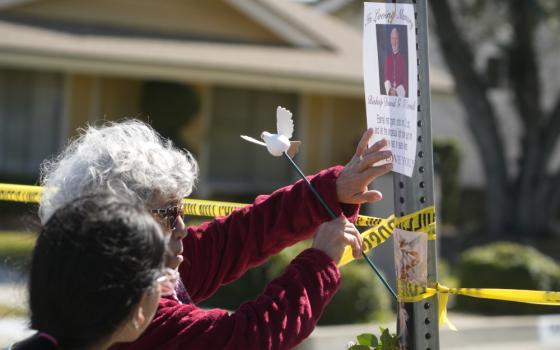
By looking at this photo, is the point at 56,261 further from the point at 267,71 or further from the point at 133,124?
the point at 267,71

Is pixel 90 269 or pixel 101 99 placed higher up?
pixel 101 99

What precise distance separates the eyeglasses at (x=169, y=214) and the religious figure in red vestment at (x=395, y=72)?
25.0 inches

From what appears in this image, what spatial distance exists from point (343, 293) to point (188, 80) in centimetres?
861

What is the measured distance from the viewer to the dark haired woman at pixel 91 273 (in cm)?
186

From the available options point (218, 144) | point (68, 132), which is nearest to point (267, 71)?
point (218, 144)

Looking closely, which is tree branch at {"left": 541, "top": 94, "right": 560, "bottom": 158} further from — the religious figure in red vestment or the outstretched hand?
the religious figure in red vestment

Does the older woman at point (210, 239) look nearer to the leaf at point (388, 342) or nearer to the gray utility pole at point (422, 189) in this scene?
the gray utility pole at point (422, 189)

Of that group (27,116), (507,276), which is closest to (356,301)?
(507,276)

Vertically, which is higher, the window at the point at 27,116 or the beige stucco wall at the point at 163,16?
the beige stucco wall at the point at 163,16

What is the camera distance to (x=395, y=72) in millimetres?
2471

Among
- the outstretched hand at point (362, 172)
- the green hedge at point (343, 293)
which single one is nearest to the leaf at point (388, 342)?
the outstretched hand at point (362, 172)

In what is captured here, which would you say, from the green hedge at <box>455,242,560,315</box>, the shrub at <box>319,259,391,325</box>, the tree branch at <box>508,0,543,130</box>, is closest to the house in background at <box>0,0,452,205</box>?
the tree branch at <box>508,0,543,130</box>

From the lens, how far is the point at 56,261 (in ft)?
6.15

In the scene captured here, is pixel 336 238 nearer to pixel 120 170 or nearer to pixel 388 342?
pixel 388 342
